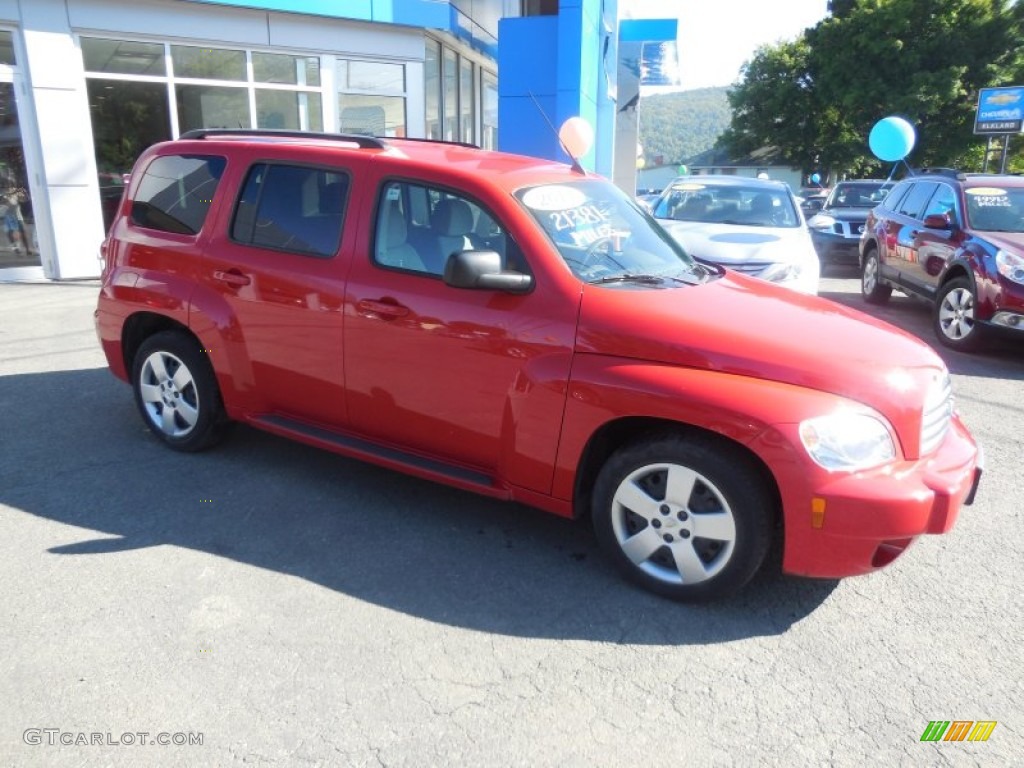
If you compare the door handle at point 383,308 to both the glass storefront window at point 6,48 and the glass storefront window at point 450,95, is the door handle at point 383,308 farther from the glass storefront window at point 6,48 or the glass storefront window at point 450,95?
the glass storefront window at point 450,95

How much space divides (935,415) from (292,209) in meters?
3.20

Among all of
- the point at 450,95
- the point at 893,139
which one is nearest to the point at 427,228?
the point at 450,95

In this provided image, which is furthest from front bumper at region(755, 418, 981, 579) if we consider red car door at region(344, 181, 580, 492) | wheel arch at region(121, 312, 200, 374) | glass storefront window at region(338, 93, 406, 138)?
glass storefront window at region(338, 93, 406, 138)

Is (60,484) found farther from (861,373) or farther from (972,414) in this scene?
(972,414)

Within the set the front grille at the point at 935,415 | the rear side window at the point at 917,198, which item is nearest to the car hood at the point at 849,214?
the rear side window at the point at 917,198

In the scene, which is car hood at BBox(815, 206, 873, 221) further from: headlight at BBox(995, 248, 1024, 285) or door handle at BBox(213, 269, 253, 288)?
door handle at BBox(213, 269, 253, 288)

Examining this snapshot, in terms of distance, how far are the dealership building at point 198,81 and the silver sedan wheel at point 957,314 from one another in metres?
5.46

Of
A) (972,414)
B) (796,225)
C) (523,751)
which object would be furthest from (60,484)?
(796,225)

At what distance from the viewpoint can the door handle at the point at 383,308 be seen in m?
3.61

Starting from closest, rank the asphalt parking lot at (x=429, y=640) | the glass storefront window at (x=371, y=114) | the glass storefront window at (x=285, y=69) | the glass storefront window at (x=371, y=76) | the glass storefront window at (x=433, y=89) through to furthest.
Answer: the asphalt parking lot at (x=429, y=640) < the glass storefront window at (x=285, y=69) < the glass storefront window at (x=371, y=76) < the glass storefront window at (x=371, y=114) < the glass storefront window at (x=433, y=89)

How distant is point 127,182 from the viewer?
16.2 ft

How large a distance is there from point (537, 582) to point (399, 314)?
4.51ft

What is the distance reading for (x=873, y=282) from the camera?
10.3 metres

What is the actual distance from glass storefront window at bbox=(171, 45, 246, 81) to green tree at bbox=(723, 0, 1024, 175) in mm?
36621
